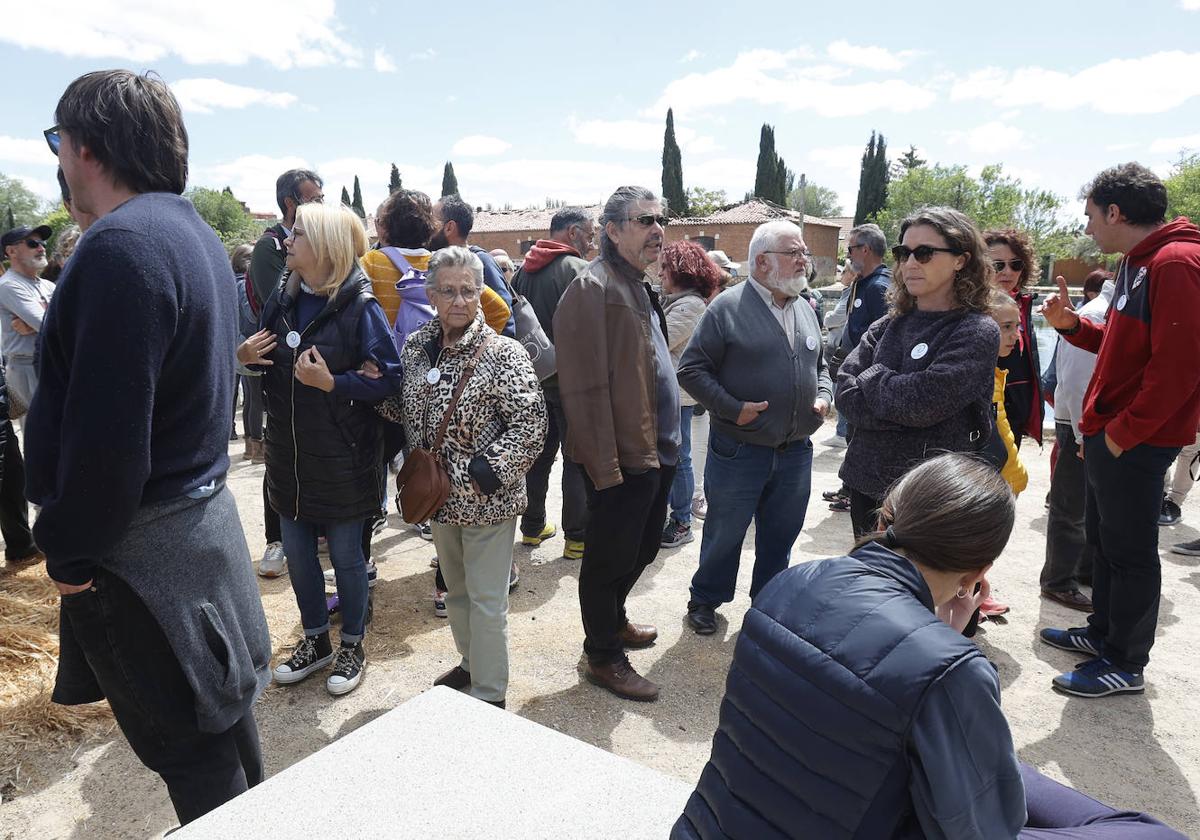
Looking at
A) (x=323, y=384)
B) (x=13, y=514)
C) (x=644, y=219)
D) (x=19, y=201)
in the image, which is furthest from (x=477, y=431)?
(x=19, y=201)

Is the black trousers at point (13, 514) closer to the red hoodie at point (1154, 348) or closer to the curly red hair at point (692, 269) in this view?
the curly red hair at point (692, 269)

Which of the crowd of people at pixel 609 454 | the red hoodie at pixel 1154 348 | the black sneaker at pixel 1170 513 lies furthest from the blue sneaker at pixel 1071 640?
the black sneaker at pixel 1170 513

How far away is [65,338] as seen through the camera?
5.25ft

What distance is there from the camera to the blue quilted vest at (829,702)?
3.97ft

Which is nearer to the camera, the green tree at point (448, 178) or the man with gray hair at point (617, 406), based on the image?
the man with gray hair at point (617, 406)

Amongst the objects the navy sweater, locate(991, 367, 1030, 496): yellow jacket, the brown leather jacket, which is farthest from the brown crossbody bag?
locate(991, 367, 1030, 496): yellow jacket

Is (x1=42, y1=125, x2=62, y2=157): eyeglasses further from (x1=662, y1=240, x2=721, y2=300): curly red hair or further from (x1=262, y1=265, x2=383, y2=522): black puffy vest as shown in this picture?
(x1=662, y1=240, x2=721, y2=300): curly red hair

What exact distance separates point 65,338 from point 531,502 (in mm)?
3747

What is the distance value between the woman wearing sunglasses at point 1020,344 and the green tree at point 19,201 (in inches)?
3270

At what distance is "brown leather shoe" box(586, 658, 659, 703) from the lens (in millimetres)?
3342

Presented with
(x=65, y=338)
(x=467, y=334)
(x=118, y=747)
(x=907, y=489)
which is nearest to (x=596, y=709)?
(x=467, y=334)

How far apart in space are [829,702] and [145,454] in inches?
59.2

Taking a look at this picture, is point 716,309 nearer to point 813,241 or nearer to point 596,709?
point 596,709

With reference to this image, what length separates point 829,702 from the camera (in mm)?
1238
